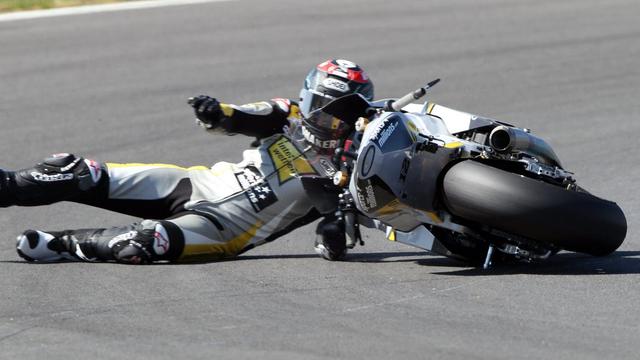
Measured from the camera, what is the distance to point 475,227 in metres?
6.72

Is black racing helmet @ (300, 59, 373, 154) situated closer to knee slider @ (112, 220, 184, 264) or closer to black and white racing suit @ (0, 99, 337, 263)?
black and white racing suit @ (0, 99, 337, 263)

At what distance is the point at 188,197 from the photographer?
752 cm

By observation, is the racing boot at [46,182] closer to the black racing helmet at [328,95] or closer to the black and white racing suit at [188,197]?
the black and white racing suit at [188,197]

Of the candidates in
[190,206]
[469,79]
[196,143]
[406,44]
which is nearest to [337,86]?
[190,206]

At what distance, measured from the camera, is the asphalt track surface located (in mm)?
5273

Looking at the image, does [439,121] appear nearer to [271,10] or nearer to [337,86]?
[337,86]

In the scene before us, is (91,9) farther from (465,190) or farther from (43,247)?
(465,190)

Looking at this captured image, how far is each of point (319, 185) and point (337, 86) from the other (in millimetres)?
580

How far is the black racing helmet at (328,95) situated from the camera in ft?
23.8

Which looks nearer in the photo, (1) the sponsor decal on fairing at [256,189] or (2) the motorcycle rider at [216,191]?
(2) the motorcycle rider at [216,191]

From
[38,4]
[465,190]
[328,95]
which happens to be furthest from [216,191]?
[38,4]

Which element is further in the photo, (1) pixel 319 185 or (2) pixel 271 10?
(2) pixel 271 10

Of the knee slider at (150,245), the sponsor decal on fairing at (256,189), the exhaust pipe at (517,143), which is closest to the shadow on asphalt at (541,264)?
the sponsor decal on fairing at (256,189)

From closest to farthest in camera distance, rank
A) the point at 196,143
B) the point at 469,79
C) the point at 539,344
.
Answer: the point at 539,344, the point at 196,143, the point at 469,79
